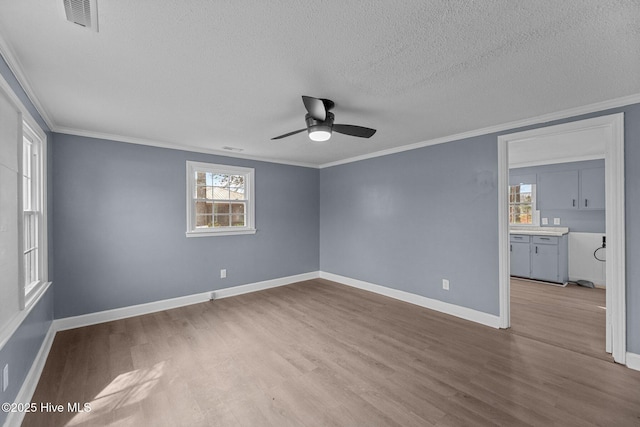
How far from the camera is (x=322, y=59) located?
6.15 ft

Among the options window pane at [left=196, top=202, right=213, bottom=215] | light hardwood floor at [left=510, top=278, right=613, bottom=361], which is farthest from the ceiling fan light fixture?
light hardwood floor at [left=510, top=278, right=613, bottom=361]

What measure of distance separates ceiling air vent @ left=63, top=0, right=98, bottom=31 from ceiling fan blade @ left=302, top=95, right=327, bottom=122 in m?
1.25

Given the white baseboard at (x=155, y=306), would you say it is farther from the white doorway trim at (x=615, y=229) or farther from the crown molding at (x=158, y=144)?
the white doorway trim at (x=615, y=229)

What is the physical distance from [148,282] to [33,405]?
1971mm

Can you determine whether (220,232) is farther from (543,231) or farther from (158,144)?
(543,231)

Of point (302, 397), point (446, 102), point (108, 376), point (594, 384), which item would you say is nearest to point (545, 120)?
point (446, 102)

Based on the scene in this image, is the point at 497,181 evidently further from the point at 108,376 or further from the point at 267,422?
the point at 108,376

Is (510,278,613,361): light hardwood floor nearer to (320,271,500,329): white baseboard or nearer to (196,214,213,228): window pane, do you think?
(320,271,500,329): white baseboard

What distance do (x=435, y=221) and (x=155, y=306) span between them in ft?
13.7

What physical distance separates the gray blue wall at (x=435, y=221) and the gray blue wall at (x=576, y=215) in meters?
3.43

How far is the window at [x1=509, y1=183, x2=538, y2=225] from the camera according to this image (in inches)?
237

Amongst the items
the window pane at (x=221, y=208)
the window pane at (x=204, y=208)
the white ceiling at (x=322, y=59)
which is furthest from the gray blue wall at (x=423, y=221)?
the window pane at (x=204, y=208)

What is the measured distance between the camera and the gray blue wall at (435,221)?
2533 millimetres

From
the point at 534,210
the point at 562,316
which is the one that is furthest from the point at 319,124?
the point at 534,210
